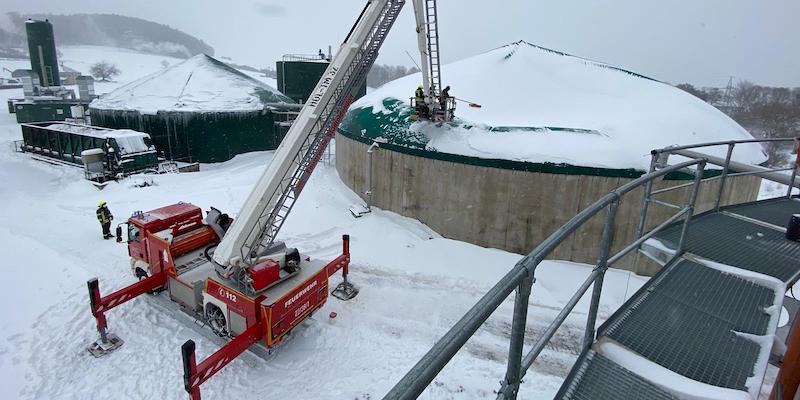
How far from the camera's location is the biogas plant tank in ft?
46.5

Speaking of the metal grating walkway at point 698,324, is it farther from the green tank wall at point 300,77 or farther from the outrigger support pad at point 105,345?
the green tank wall at point 300,77

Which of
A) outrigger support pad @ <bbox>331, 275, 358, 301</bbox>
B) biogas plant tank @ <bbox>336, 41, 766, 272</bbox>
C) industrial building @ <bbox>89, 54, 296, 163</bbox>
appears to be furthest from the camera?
industrial building @ <bbox>89, 54, 296, 163</bbox>

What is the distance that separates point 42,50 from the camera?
4638 cm

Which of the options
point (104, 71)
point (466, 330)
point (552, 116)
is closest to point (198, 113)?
point (552, 116)

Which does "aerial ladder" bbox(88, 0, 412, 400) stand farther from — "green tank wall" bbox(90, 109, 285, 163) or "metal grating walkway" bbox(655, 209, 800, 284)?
"green tank wall" bbox(90, 109, 285, 163)

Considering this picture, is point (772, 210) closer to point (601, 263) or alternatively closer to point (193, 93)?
point (601, 263)

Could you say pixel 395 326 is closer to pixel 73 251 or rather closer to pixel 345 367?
pixel 345 367

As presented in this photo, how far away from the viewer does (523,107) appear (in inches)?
686

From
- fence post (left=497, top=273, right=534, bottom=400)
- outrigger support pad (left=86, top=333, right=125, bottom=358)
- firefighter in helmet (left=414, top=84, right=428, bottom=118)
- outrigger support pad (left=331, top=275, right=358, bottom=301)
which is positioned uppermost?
firefighter in helmet (left=414, top=84, right=428, bottom=118)

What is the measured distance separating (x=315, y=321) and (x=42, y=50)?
5394 centimetres

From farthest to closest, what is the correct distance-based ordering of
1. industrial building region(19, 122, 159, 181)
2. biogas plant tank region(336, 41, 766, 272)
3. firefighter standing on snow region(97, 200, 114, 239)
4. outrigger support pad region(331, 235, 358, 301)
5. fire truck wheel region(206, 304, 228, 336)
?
industrial building region(19, 122, 159, 181) < firefighter standing on snow region(97, 200, 114, 239) < biogas plant tank region(336, 41, 766, 272) < outrigger support pad region(331, 235, 358, 301) < fire truck wheel region(206, 304, 228, 336)

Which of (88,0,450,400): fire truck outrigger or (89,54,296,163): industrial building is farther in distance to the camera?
(89,54,296,163): industrial building

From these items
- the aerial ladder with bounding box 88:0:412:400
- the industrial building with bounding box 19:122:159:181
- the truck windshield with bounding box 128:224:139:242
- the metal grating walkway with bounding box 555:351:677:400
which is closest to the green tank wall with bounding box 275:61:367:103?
the industrial building with bounding box 19:122:159:181

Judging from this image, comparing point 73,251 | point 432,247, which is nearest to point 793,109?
point 432,247
